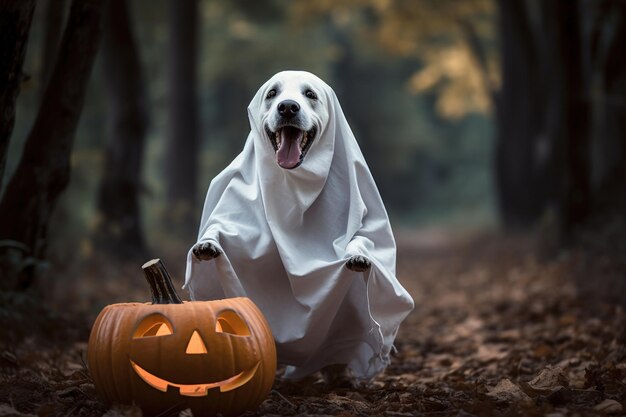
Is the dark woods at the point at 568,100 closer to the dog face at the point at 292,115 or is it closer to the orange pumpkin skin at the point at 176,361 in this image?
the dog face at the point at 292,115

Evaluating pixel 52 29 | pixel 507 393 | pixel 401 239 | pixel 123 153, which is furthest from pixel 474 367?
pixel 401 239

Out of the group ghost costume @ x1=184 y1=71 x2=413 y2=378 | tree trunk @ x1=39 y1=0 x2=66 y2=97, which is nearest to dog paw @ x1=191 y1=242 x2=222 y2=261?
ghost costume @ x1=184 y1=71 x2=413 y2=378

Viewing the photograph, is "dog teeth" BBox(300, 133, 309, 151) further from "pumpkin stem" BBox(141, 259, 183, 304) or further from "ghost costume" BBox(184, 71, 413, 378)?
"pumpkin stem" BBox(141, 259, 183, 304)

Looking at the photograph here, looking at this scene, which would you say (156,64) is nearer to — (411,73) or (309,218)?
(309,218)

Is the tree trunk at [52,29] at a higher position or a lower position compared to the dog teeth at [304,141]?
higher

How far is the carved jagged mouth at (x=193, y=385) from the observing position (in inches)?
143

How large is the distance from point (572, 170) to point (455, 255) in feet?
20.3

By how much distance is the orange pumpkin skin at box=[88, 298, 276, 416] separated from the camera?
11.8 ft

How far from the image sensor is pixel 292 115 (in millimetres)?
4254

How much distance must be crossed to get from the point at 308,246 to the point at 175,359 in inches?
46.1

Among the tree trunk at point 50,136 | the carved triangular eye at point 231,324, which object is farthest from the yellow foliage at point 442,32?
the carved triangular eye at point 231,324

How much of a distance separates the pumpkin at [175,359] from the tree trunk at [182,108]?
12.4 m

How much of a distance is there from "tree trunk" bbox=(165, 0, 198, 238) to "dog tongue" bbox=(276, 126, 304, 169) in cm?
1190

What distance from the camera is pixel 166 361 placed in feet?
11.8
